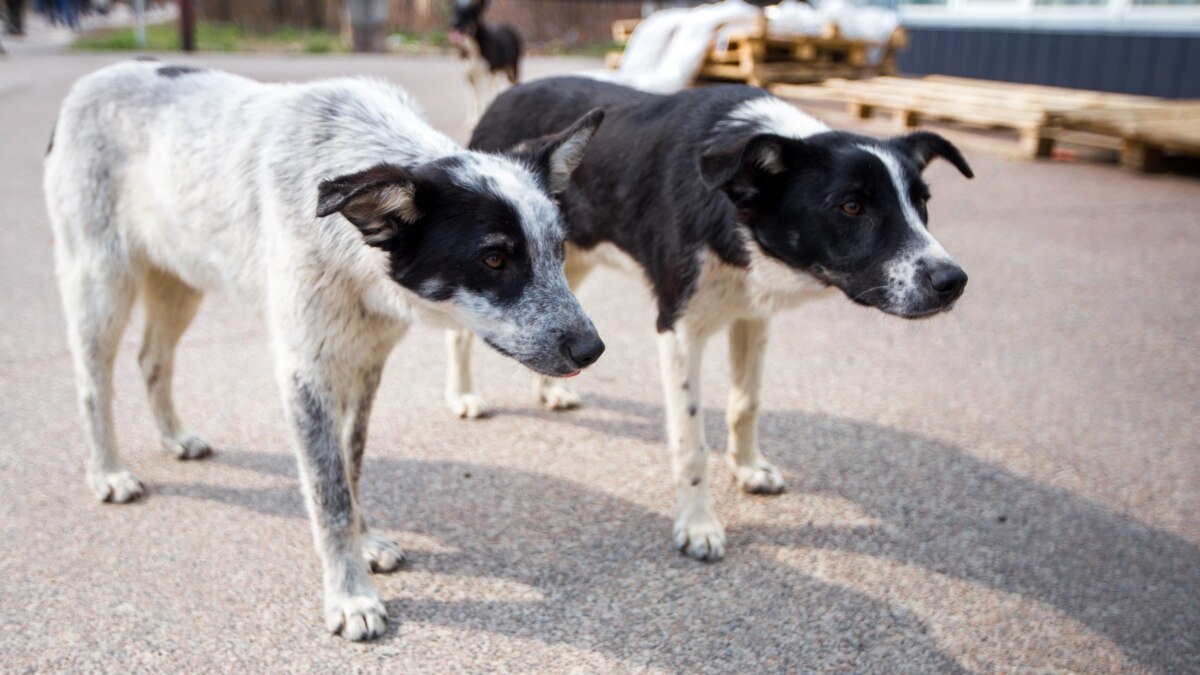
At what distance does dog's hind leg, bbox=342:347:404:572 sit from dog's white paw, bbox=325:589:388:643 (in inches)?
11.3

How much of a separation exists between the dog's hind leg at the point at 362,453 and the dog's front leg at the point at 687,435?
101cm

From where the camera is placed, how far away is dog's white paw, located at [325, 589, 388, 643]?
2.92 metres

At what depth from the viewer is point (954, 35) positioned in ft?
46.9

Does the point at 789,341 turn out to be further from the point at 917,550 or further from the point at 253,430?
the point at 253,430

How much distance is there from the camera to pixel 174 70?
3.61 m

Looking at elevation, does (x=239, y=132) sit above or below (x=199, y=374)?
above

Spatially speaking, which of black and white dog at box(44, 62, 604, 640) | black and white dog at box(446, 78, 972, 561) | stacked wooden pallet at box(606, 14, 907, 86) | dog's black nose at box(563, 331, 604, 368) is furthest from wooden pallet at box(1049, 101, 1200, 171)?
dog's black nose at box(563, 331, 604, 368)

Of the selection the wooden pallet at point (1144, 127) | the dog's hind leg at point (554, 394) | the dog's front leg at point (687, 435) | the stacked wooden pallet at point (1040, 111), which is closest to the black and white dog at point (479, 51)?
the stacked wooden pallet at point (1040, 111)

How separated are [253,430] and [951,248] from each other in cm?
→ 528

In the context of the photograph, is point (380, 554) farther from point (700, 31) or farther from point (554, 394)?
point (700, 31)

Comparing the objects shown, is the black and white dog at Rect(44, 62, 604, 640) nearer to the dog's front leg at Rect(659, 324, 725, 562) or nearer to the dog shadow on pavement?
the dog shadow on pavement

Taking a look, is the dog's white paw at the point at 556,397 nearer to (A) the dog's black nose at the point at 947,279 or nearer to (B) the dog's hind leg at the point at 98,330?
(B) the dog's hind leg at the point at 98,330

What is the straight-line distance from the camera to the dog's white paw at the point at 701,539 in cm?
342

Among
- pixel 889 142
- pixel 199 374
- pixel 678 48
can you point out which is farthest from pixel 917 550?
pixel 678 48
